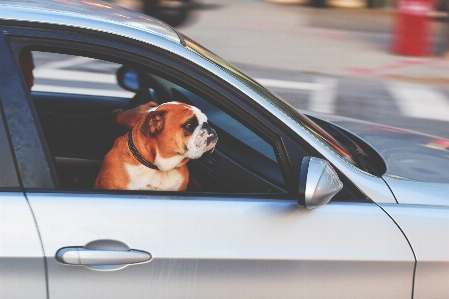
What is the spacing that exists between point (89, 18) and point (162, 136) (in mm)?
505

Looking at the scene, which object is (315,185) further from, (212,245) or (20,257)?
(20,257)

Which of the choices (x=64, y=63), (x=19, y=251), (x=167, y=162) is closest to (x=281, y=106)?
(x=167, y=162)

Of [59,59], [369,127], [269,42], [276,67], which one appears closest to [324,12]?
[269,42]

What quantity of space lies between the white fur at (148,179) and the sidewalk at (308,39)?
322 inches

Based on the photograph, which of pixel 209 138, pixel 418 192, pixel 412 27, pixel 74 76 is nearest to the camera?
pixel 418 192

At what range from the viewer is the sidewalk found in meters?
11.1

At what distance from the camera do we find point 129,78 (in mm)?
4473

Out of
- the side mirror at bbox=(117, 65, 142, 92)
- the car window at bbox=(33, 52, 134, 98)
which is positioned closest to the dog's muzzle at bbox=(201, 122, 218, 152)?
the side mirror at bbox=(117, 65, 142, 92)

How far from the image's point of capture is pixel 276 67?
10992mm

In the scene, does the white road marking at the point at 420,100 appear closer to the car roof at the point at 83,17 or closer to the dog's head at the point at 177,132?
the dog's head at the point at 177,132

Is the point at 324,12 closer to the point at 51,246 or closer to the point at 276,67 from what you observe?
the point at 276,67

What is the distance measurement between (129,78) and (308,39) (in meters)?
9.09

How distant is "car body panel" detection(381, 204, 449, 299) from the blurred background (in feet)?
17.9

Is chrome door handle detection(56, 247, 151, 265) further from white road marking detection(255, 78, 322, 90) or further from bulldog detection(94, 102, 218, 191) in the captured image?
white road marking detection(255, 78, 322, 90)
